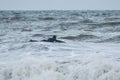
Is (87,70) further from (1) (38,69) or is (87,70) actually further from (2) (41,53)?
(2) (41,53)

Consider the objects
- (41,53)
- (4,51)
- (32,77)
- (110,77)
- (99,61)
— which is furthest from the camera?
(4,51)

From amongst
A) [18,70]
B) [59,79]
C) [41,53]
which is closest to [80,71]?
[59,79]

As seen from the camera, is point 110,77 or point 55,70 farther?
point 55,70

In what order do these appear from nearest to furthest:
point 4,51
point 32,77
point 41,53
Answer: point 32,77, point 41,53, point 4,51

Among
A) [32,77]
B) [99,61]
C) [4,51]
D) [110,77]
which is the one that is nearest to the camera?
[110,77]

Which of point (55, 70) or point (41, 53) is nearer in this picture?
point (55, 70)

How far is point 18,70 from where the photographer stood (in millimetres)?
7734

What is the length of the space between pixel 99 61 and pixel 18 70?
8.04 feet

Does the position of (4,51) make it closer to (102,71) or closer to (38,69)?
(38,69)

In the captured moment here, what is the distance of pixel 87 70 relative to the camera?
7441 mm

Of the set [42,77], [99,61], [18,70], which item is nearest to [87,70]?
[99,61]

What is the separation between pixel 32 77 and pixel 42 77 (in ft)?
0.98

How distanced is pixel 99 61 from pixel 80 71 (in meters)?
0.90

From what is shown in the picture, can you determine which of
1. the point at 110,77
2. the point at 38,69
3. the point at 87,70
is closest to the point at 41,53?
the point at 38,69
